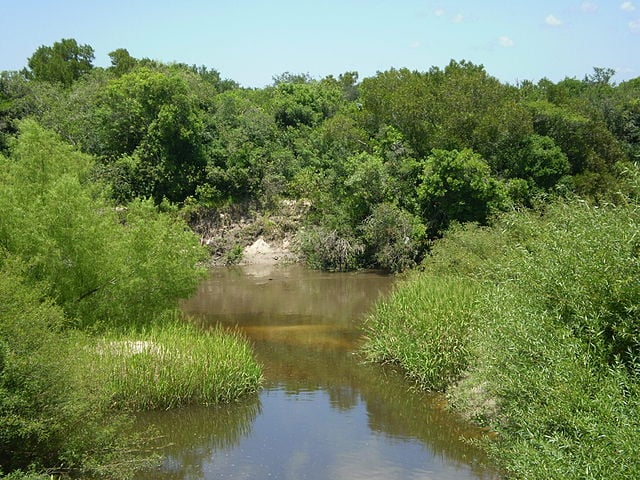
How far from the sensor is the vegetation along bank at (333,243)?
10234 mm

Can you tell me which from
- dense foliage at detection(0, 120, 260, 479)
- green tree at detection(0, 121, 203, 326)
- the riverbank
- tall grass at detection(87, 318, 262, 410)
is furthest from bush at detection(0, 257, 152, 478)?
the riverbank

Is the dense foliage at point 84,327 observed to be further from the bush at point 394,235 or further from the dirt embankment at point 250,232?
the dirt embankment at point 250,232

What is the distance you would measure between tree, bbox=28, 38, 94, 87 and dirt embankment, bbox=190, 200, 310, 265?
99.1ft

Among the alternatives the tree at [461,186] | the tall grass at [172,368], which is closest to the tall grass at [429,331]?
the tall grass at [172,368]

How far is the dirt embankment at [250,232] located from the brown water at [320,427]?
14.6 meters

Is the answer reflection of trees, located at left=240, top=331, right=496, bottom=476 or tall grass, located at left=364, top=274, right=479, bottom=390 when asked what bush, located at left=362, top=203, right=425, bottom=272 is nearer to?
reflection of trees, located at left=240, top=331, right=496, bottom=476

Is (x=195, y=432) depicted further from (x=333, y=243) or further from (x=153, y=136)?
(x=153, y=136)

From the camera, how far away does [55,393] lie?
1100cm

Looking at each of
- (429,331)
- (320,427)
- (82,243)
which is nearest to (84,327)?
(82,243)

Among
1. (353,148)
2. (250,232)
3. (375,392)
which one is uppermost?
(353,148)

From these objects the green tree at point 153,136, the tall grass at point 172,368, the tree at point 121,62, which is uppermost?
the tree at point 121,62

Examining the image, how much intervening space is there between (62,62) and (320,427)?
6011 centimetres

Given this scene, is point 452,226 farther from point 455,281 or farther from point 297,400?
point 297,400

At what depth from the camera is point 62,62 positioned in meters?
66.3
